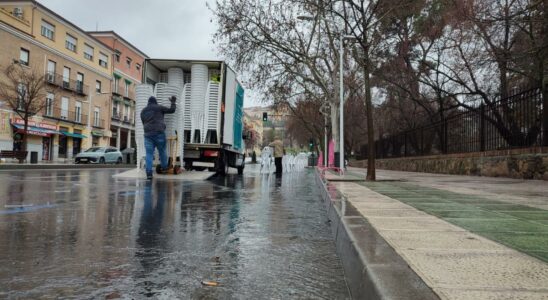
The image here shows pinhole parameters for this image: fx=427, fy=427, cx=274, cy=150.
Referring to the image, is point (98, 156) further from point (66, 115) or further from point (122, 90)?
point (122, 90)

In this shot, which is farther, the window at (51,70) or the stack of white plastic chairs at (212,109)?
the window at (51,70)

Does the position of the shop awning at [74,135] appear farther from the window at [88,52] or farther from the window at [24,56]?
the window at [88,52]

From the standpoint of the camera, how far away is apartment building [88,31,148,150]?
4941 cm

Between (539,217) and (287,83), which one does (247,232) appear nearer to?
(539,217)

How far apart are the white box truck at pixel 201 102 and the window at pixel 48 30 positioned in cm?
2875

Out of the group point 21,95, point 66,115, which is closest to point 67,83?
point 66,115

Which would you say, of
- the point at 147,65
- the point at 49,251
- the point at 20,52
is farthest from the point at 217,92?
the point at 20,52

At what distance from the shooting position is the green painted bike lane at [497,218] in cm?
306

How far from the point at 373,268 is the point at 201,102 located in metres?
11.6

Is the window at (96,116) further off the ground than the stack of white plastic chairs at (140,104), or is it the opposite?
the window at (96,116)

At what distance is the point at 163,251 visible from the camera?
11.6 ft

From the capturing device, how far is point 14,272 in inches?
113

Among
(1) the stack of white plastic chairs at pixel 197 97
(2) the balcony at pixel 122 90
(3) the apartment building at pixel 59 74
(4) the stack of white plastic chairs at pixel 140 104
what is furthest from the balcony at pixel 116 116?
(4) the stack of white plastic chairs at pixel 140 104

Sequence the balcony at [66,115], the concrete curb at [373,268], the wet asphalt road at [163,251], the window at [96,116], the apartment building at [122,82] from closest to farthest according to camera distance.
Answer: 1. the concrete curb at [373,268]
2. the wet asphalt road at [163,251]
3. the balcony at [66,115]
4. the window at [96,116]
5. the apartment building at [122,82]
